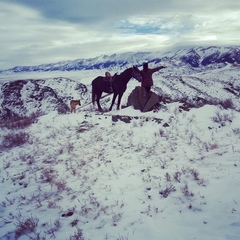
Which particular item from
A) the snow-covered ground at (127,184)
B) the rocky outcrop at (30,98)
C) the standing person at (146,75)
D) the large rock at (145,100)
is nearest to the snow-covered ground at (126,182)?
the snow-covered ground at (127,184)

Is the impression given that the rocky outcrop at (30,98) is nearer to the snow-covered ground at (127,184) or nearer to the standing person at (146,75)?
the standing person at (146,75)

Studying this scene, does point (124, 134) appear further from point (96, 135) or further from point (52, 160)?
point (52, 160)

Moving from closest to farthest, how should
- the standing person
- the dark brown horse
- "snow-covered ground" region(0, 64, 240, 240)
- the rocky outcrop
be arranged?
1. "snow-covered ground" region(0, 64, 240, 240)
2. the standing person
3. the dark brown horse
4. the rocky outcrop

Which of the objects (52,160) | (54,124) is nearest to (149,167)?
(52,160)

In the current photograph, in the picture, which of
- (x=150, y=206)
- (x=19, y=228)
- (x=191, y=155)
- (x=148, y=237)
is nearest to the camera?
(x=148, y=237)

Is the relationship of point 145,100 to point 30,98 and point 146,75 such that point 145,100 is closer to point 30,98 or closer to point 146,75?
point 146,75

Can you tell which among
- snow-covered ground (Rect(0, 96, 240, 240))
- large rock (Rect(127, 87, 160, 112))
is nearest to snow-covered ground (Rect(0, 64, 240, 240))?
snow-covered ground (Rect(0, 96, 240, 240))

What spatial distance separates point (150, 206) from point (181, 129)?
532 cm

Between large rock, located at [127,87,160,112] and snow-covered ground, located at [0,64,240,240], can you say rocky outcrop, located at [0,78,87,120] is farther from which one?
snow-covered ground, located at [0,64,240,240]

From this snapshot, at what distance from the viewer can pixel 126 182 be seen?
581 centimetres

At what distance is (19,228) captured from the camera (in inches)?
174

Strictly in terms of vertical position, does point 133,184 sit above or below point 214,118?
below

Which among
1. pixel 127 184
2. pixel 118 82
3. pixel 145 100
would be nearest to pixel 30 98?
pixel 118 82

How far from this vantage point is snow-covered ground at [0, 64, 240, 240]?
14.0 feet
